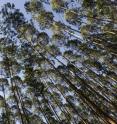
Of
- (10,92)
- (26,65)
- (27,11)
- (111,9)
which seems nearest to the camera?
(111,9)

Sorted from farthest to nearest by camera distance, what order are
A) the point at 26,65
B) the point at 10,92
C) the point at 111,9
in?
the point at 26,65 → the point at 10,92 → the point at 111,9

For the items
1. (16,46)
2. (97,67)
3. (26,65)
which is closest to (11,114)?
(26,65)

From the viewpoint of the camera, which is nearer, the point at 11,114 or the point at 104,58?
the point at 11,114

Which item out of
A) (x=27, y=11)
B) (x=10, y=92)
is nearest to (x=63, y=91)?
(x=10, y=92)

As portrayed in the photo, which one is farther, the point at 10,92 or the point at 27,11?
the point at 27,11

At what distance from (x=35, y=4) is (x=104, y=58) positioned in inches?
364

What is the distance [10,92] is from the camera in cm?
2614

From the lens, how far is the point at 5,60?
90.1 ft

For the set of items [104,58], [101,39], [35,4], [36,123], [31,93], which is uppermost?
[35,4]

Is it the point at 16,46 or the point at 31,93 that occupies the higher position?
the point at 16,46

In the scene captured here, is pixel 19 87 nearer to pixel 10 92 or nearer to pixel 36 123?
pixel 10 92

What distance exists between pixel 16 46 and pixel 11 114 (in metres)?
7.02

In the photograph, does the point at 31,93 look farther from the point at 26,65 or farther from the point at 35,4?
the point at 35,4

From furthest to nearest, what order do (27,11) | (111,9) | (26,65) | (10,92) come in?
(27,11) → (26,65) → (10,92) → (111,9)
